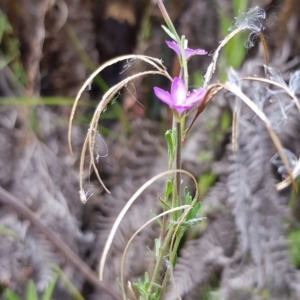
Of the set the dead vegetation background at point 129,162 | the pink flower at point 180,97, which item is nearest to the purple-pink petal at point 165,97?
the pink flower at point 180,97

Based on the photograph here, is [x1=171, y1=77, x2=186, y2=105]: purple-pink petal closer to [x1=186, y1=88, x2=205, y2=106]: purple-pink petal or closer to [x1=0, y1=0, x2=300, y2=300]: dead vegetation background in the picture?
[x1=186, y1=88, x2=205, y2=106]: purple-pink petal

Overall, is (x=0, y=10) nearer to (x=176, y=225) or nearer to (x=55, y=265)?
(x=55, y=265)

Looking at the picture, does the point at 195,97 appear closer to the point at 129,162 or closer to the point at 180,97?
the point at 180,97

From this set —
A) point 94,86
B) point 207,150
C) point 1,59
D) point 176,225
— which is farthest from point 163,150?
point 176,225

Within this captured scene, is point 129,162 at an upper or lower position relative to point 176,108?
lower

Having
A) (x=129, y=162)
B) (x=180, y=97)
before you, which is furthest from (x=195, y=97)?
(x=129, y=162)

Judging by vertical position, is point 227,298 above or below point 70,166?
below
